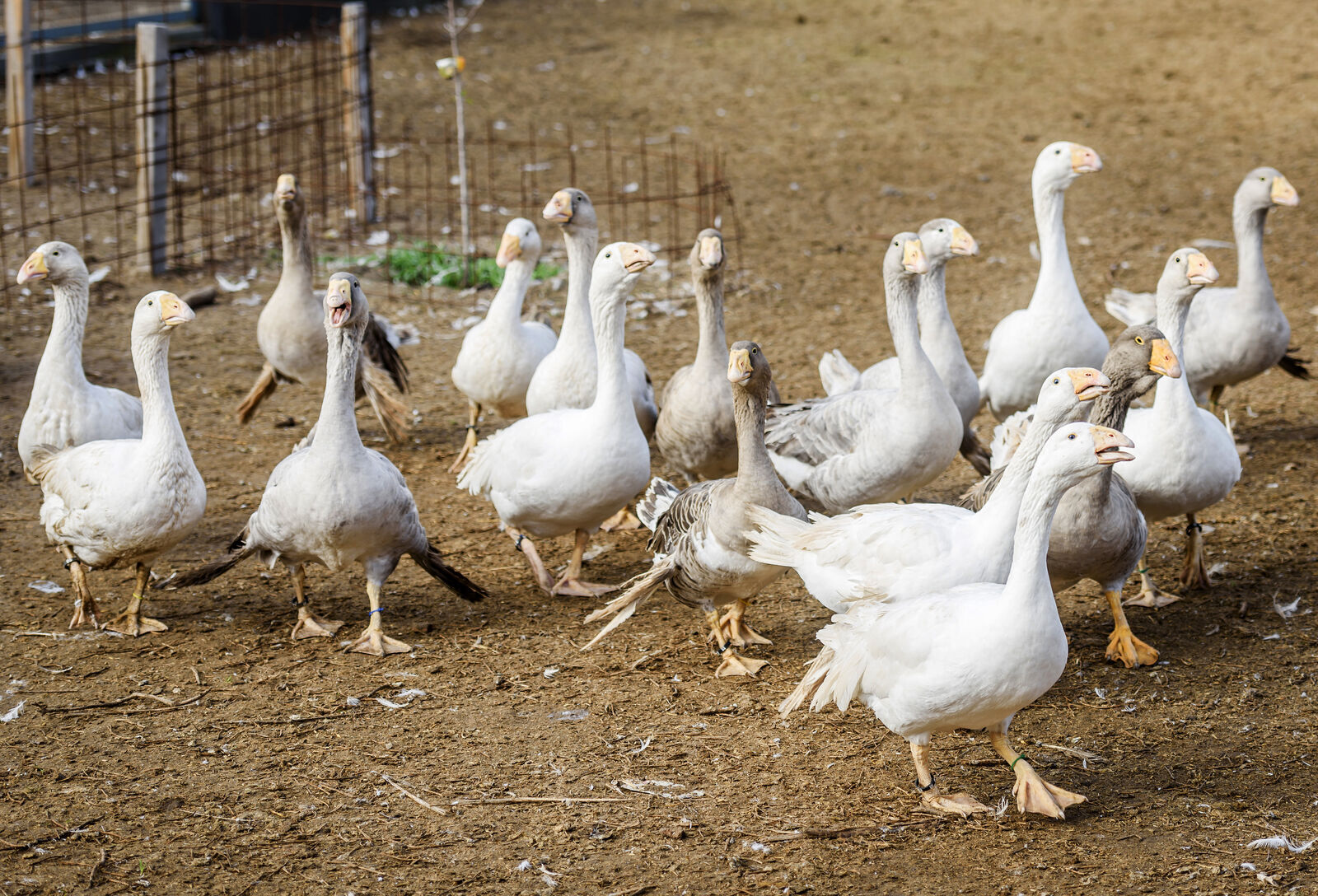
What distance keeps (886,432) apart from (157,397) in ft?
10.3

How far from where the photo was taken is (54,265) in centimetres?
571

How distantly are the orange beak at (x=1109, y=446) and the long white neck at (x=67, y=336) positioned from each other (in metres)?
4.41

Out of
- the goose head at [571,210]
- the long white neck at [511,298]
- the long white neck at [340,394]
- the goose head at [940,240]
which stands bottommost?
the long white neck at [340,394]

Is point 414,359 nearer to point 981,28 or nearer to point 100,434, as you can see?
point 100,434

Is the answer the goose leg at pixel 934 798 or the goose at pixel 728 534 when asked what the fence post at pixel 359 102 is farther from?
the goose leg at pixel 934 798

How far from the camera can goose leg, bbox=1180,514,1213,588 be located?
18.3 ft

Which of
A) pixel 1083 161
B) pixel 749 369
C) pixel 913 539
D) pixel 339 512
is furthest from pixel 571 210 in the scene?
pixel 913 539

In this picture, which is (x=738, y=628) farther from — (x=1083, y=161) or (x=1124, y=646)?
(x=1083, y=161)

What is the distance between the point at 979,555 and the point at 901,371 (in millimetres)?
1558

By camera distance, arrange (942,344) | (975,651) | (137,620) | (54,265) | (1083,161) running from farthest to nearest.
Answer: (1083,161) → (942,344) → (54,265) → (137,620) → (975,651)

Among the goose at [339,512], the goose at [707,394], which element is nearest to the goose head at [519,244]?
the goose at [707,394]

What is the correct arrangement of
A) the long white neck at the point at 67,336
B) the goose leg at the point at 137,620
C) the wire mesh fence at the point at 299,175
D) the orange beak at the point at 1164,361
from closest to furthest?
1. the orange beak at the point at 1164,361
2. the goose leg at the point at 137,620
3. the long white neck at the point at 67,336
4. the wire mesh fence at the point at 299,175

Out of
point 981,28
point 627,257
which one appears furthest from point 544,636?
point 981,28

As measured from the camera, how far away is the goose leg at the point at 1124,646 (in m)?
4.96
